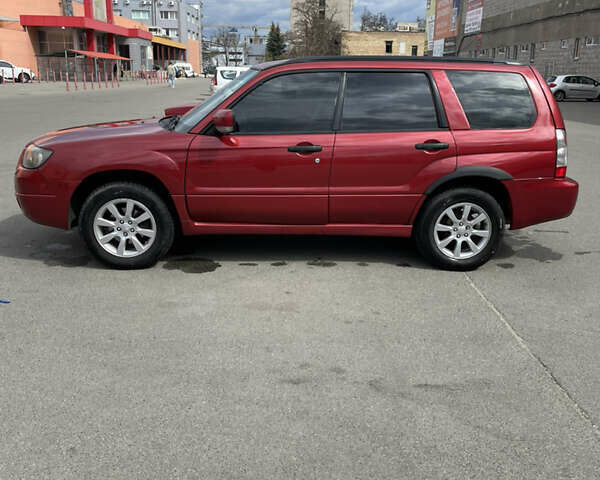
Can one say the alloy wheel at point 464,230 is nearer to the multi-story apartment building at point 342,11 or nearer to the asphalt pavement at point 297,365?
the asphalt pavement at point 297,365

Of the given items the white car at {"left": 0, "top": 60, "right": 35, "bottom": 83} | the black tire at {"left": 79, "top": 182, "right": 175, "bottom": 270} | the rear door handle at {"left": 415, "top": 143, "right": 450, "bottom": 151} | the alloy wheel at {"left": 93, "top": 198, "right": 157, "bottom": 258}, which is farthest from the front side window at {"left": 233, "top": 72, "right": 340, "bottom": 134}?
the white car at {"left": 0, "top": 60, "right": 35, "bottom": 83}

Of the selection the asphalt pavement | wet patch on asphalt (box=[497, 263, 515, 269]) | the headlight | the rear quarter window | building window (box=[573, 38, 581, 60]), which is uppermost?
building window (box=[573, 38, 581, 60])

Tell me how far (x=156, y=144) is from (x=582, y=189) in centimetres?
675

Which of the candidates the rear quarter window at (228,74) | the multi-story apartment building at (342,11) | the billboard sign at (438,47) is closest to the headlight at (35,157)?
the rear quarter window at (228,74)

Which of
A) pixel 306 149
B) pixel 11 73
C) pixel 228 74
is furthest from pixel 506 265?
pixel 11 73

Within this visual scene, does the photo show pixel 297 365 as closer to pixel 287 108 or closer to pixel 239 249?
pixel 287 108

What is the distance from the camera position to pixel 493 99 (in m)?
5.29

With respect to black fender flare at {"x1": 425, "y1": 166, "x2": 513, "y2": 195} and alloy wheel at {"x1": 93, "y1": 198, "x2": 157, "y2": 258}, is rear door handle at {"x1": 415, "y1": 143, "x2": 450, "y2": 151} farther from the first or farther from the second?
alloy wheel at {"x1": 93, "y1": 198, "x2": 157, "y2": 258}

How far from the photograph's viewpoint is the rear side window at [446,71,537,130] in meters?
5.26

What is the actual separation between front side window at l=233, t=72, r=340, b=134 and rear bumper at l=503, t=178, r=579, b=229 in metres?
1.66

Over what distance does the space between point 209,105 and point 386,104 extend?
1499 mm

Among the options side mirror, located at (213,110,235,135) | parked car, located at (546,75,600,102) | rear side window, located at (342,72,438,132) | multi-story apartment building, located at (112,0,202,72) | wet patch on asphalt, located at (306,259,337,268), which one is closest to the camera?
side mirror, located at (213,110,235,135)

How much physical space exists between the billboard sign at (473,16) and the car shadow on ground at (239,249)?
2543 inches

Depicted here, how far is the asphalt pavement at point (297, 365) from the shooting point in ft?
8.98
